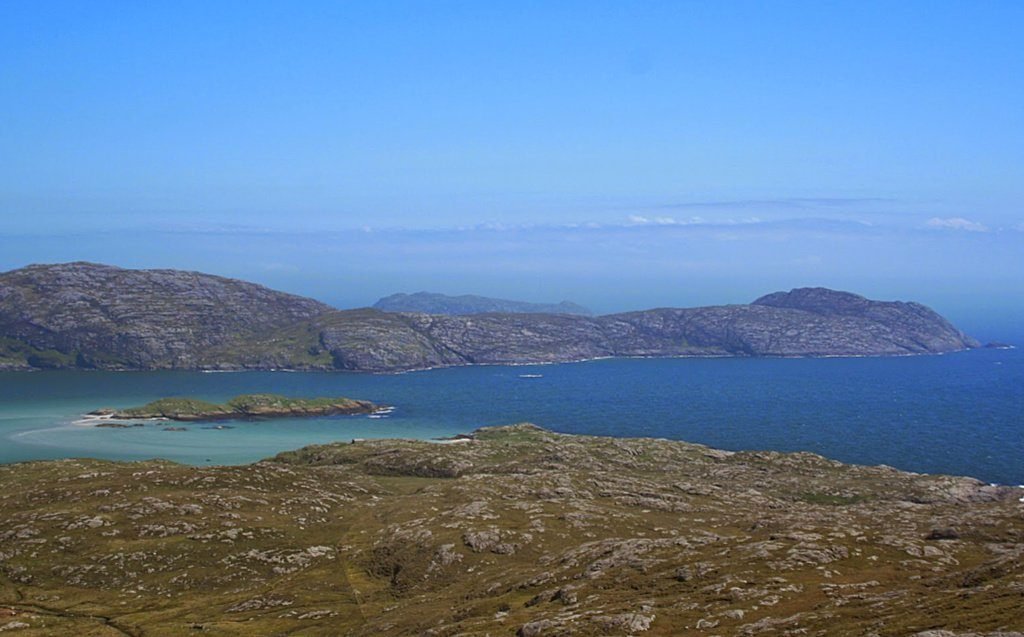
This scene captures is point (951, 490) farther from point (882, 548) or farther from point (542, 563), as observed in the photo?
point (542, 563)

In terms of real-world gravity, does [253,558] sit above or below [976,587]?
below

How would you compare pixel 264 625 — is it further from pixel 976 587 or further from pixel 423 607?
pixel 976 587

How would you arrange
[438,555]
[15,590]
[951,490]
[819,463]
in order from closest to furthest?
[15,590] < [438,555] < [951,490] < [819,463]

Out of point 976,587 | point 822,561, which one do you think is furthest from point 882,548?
point 976,587

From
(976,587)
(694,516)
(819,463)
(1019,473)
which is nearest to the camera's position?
(976,587)

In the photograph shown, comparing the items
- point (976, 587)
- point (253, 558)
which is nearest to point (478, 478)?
point (253, 558)

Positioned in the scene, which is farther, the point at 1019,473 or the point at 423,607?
the point at 1019,473
